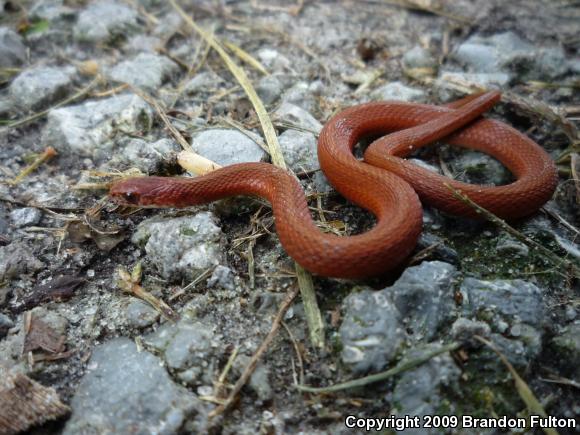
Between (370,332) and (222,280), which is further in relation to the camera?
(222,280)

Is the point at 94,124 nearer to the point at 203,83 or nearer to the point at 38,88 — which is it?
the point at 38,88

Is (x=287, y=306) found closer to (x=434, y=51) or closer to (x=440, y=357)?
(x=440, y=357)

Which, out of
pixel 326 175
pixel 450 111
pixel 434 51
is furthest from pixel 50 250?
pixel 434 51

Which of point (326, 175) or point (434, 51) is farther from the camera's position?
point (434, 51)

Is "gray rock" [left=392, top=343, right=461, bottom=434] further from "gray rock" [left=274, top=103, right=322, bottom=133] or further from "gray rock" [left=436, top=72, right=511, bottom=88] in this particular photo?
"gray rock" [left=436, top=72, right=511, bottom=88]

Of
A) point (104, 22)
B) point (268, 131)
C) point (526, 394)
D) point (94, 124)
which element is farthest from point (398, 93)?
point (104, 22)

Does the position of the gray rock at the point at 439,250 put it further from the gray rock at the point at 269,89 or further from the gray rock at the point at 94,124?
the gray rock at the point at 94,124
